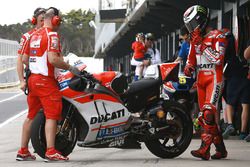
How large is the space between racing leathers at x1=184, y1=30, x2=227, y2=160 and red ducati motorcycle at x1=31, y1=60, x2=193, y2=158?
12.9 inches

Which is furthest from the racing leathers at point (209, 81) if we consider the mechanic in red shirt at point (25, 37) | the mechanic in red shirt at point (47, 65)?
the mechanic in red shirt at point (25, 37)

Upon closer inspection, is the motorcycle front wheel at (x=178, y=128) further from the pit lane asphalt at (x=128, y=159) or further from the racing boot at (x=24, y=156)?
the racing boot at (x=24, y=156)

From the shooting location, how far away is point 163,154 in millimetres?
9383

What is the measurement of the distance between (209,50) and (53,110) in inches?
72.1

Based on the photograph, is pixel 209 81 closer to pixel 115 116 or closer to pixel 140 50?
pixel 115 116

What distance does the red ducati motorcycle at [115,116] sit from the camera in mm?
9086

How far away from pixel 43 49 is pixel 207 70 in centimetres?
180

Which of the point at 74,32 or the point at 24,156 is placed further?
the point at 74,32

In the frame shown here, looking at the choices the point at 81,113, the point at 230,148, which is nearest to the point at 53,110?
the point at 81,113

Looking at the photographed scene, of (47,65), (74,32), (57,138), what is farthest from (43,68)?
(74,32)

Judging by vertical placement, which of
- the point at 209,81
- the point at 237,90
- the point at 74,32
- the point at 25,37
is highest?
the point at 25,37

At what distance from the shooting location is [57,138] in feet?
30.1

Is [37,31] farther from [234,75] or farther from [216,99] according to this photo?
[234,75]

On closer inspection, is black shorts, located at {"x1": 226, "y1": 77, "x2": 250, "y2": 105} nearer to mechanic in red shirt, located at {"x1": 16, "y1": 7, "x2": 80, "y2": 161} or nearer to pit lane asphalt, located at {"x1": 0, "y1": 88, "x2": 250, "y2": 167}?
pit lane asphalt, located at {"x1": 0, "y1": 88, "x2": 250, "y2": 167}
